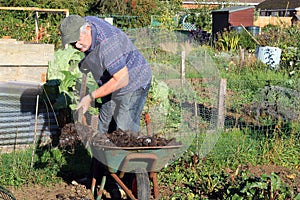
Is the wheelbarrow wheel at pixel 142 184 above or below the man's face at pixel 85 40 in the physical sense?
below

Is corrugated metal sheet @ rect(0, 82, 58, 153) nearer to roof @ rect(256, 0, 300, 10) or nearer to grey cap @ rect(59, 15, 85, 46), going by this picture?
grey cap @ rect(59, 15, 85, 46)

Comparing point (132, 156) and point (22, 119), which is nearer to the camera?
point (132, 156)

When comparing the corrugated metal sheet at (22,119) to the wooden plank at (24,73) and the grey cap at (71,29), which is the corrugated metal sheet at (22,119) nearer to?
the wooden plank at (24,73)

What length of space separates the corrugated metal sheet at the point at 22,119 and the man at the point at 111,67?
110 cm

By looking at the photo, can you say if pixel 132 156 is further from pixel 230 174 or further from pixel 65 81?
pixel 65 81

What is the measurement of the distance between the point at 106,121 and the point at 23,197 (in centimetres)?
100

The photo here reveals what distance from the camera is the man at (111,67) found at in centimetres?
383

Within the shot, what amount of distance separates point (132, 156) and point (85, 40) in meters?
1.01

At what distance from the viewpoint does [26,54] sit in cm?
646

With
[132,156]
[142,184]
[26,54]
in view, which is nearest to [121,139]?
[132,156]

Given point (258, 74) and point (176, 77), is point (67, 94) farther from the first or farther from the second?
point (258, 74)

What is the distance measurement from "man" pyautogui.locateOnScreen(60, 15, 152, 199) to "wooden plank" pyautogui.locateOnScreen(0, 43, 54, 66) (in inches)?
84.0

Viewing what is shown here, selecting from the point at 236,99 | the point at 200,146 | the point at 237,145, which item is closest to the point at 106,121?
the point at 200,146

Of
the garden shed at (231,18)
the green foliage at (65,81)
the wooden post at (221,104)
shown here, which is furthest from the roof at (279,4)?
the wooden post at (221,104)
